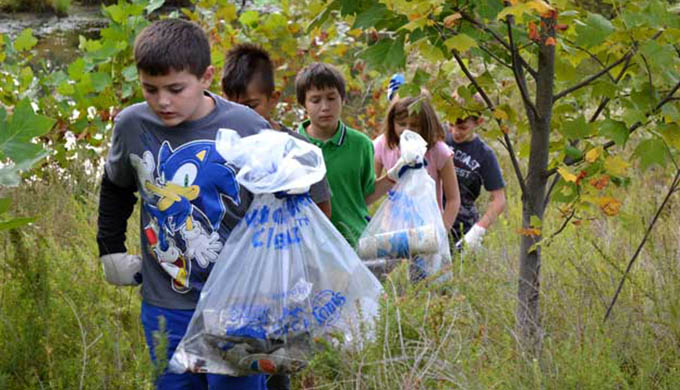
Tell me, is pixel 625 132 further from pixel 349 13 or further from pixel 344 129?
pixel 344 129

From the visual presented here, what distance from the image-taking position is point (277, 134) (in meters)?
2.37

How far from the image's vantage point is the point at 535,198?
268 cm

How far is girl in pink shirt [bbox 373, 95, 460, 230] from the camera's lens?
3.90 m

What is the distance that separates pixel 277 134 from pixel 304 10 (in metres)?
3.05

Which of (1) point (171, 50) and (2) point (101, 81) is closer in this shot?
(1) point (171, 50)

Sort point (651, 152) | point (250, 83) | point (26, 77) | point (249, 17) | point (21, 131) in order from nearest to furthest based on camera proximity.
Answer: point (21, 131), point (651, 152), point (250, 83), point (26, 77), point (249, 17)

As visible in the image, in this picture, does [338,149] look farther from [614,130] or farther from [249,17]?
[249,17]

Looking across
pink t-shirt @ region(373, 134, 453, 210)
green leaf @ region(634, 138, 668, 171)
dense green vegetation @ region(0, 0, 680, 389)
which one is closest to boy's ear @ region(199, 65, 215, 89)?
dense green vegetation @ region(0, 0, 680, 389)

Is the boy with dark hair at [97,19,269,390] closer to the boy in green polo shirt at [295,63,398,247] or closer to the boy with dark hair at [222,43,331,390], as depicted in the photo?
the boy with dark hair at [222,43,331,390]

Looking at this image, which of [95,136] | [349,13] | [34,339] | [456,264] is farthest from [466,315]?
[95,136]

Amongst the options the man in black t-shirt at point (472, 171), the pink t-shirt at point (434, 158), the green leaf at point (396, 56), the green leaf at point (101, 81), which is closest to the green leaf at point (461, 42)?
the green leaf at point (396, 56)

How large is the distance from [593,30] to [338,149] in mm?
1555

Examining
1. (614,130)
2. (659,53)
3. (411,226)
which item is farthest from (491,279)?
(659,53)

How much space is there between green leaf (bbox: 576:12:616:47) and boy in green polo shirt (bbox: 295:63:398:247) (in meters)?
1.50
